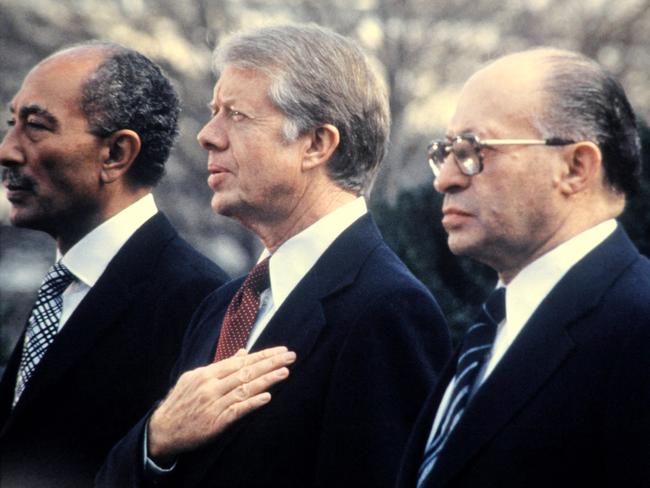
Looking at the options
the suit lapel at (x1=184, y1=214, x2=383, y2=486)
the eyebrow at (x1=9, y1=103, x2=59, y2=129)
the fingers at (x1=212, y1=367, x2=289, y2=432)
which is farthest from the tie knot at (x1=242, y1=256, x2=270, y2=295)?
the eyebrow at (x1=9, y1=103, x2=59, y2=129)

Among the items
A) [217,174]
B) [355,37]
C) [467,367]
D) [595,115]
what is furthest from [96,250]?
[355,37]

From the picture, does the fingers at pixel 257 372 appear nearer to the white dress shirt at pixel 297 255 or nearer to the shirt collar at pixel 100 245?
the white dress shirt at pixel 297 255

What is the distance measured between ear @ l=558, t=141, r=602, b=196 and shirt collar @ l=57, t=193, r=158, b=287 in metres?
1.87

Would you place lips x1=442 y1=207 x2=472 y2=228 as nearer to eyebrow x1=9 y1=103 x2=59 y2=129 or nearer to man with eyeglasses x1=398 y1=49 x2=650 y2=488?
man with eyeglasses x1=398 y1=49 x2=650 y2=488

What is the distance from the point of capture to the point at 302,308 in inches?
147

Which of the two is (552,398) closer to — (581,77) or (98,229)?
(581,77)

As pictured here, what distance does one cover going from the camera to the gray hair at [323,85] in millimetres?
3988

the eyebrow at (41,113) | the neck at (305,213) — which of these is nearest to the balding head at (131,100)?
the eyebrow at (41,113)

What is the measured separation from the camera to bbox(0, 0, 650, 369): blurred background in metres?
14.5

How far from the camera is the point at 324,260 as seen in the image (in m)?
3.84

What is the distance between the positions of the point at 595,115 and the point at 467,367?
2.36 ft

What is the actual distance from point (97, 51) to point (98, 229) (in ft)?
2.27

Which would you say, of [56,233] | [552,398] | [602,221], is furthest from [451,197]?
[56,233]

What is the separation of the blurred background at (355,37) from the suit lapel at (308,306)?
9921 millimetres
